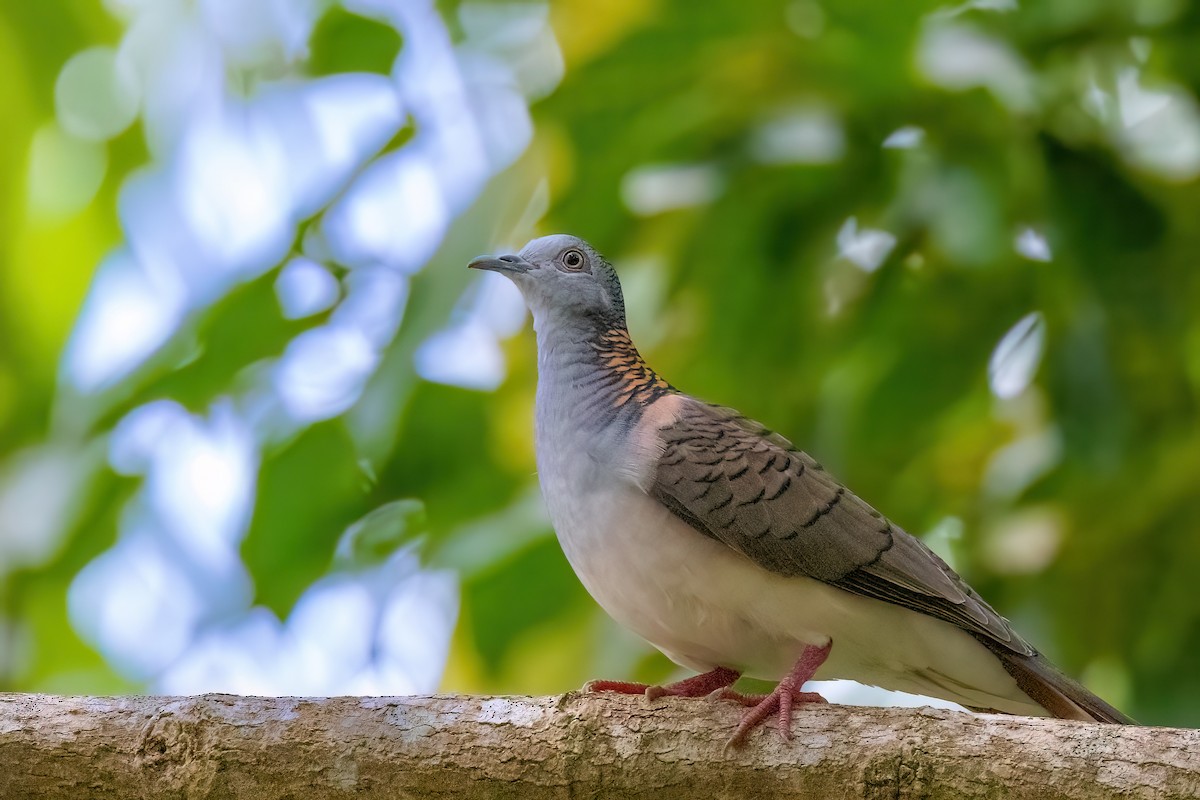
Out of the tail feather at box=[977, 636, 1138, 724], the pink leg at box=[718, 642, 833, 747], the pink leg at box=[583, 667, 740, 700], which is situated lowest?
the tail feather at box=[977, 636, 1138, 724]

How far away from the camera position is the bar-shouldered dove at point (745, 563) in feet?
10.4

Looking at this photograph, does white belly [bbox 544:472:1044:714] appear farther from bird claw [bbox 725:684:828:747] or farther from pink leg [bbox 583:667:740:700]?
bird claw [bbox 725:684:828:747]

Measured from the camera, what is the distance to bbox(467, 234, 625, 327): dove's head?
3686mm

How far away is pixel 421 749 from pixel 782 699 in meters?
0.75

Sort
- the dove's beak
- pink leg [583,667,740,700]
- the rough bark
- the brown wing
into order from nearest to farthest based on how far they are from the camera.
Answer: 1. the rough bark
2. the brown wing
3. pink leg [583,667,740,700]
4. the dove's beak

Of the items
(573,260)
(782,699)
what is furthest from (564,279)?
(782,699)

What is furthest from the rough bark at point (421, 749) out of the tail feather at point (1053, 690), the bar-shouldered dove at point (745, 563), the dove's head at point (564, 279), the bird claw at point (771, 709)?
the dove's head at point (564, 279)

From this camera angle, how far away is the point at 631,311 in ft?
16.2

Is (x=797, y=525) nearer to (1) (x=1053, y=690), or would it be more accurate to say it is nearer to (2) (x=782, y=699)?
(2) (x=782, y=699)

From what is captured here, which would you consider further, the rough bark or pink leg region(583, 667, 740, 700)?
pink leg region(583, 667, 740, 700)

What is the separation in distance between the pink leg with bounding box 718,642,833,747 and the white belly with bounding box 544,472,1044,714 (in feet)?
0.38

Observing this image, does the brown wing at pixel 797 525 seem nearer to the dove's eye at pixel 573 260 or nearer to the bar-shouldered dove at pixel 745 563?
the bar-shouldered dove at pixel 745 563

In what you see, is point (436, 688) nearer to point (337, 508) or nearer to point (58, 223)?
point (337, 508)

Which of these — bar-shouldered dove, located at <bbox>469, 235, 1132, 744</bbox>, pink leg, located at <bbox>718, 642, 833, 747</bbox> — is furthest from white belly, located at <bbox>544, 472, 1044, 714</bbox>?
pink leg, located at <bbox>718, 642, 833, 747</bbox>
